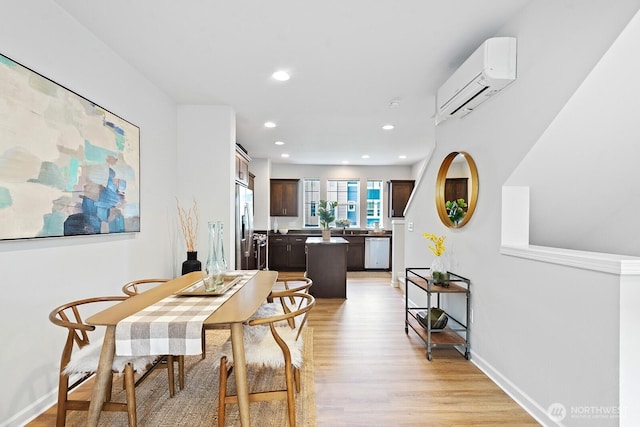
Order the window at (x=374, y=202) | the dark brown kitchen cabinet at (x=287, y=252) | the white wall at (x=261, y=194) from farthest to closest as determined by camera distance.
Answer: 1. the window at (x=374, y=202)
2. the dark brown kitchen cabinet at (x=287, y=252)
3. the white wall at (x=261, y=194)

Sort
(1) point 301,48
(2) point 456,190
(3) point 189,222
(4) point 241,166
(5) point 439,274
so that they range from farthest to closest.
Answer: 1. (4) point 241,166
2. (3) point 189,222
3. (2) point 456,190
4. (5) point 439,274
5. (1) point 301,48

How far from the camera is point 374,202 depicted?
8281 millimetres

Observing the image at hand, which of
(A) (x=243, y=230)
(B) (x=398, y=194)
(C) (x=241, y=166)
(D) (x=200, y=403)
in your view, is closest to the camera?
(D) (x=200, y=403)

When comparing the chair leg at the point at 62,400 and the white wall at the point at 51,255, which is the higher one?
the white wall at the point at 51,255

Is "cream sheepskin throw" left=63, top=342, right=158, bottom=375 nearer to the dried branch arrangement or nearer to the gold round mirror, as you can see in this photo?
the dried branch arrangement

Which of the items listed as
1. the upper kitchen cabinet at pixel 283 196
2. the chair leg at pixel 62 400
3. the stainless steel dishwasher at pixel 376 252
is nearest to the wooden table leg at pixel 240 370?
Result: the chair leg at pixel 62 400

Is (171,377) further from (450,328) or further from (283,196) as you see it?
(283,196)

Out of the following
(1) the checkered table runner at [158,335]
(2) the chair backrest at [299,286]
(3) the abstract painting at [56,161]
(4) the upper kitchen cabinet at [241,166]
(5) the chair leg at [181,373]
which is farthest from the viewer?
(4) the upper kitchen cabinet at [241,166]

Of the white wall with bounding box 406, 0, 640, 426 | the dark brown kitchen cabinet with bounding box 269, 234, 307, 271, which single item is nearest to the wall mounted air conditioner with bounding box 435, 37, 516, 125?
the white wall with bounding box 406, 0, 640, 426

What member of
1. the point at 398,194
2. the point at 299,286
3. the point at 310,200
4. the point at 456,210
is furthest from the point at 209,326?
the point at 398,194

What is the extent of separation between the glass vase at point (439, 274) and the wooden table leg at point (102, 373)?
8.07 feet

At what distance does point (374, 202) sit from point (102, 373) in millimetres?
7199

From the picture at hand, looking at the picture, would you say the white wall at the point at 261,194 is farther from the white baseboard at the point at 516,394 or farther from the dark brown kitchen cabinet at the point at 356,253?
the white baseboard at the point at 516,394

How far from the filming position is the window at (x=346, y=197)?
27.0 ft
